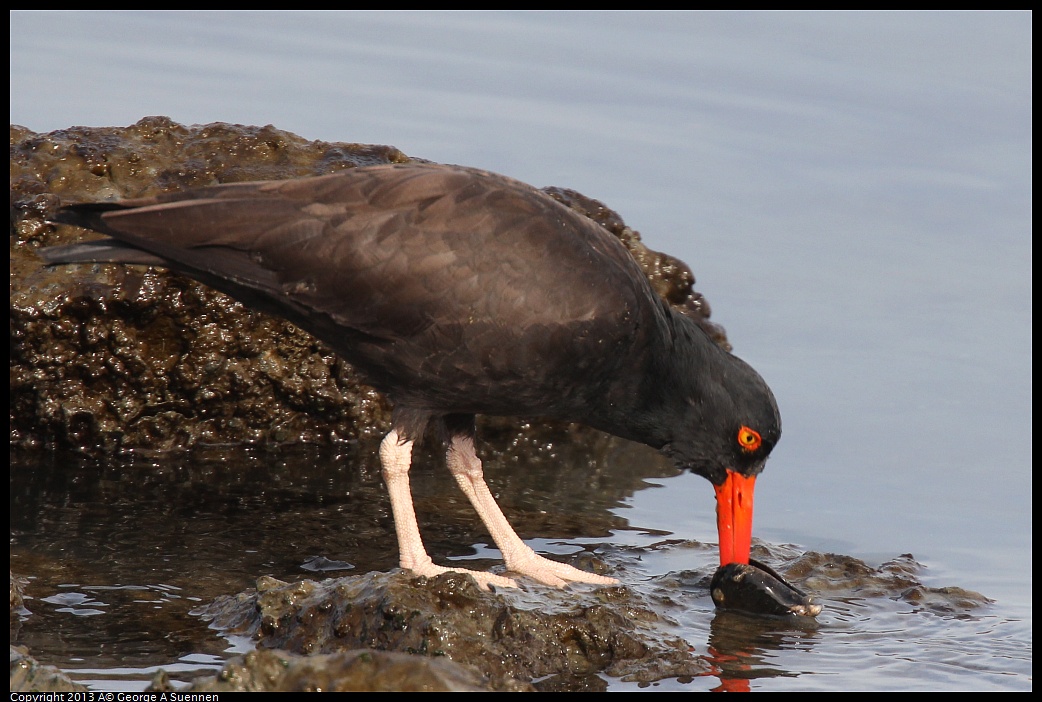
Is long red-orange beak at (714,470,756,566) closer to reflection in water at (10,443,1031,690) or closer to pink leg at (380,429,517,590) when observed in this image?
reflection in water at (10,443,1031,690)

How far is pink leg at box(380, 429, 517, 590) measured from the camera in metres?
5.98

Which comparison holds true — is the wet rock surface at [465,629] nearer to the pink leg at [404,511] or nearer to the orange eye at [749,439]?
the pink leg at [404,511]

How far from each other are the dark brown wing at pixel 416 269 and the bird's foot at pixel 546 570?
71 centimetres

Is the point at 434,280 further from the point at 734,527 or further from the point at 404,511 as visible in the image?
the point at 734,527

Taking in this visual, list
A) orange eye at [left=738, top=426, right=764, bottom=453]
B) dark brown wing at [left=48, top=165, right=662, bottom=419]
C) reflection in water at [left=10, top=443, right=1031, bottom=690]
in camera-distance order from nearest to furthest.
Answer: reflection in water at [left=10, top=443, right=1031, bottom=690], dark brown wing at [left=48, top=165, right=662, bottom=419], orange eye at [left=738, top=426, right=764, bottom=453]

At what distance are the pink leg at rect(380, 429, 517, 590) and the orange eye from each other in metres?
1.22

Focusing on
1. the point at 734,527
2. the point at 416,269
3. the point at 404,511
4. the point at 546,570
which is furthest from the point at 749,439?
the point at 416,269

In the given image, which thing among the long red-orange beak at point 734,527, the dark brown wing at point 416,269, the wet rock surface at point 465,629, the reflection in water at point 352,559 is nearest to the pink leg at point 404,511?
the reflection in water at point 352,559

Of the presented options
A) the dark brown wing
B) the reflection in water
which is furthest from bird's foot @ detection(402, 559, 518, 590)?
the dark brown wing

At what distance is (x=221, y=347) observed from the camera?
291 inches

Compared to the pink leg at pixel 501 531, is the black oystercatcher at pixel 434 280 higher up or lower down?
higher up

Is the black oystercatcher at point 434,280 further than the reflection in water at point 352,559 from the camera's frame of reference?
Yes

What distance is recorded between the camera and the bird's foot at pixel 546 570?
5.95 meters

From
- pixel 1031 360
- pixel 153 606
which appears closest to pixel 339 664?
pixel 153 606
